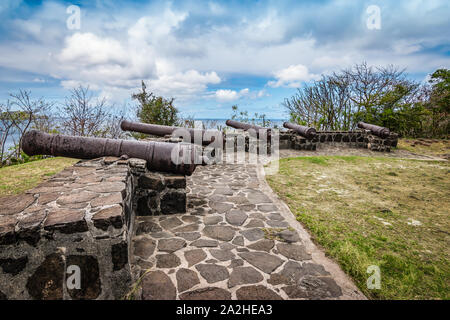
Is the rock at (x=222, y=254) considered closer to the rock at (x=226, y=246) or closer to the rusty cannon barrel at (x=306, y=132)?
the rock at (x=226, y=246)

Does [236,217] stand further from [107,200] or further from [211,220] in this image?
[107,200]

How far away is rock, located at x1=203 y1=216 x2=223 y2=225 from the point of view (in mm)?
3513

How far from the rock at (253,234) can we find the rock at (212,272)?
74 centimetres

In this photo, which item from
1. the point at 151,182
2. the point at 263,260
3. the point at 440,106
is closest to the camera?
the point at 263,260

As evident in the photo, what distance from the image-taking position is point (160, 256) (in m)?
2.63

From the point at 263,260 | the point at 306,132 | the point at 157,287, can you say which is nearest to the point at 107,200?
the point at 157,287

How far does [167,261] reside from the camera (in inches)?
100

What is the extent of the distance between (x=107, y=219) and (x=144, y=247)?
114 centimetres

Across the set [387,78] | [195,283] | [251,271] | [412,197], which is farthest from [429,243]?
[387,78]

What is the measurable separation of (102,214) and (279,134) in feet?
32.8

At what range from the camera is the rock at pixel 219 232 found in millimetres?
3096

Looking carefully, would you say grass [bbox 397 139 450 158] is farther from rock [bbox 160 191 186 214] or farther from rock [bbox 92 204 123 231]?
rock [bbox 92 204 123 231]

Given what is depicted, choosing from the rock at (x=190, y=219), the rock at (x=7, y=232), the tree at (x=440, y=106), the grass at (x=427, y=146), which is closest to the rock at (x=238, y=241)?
the rock at (x=190, y=219)
